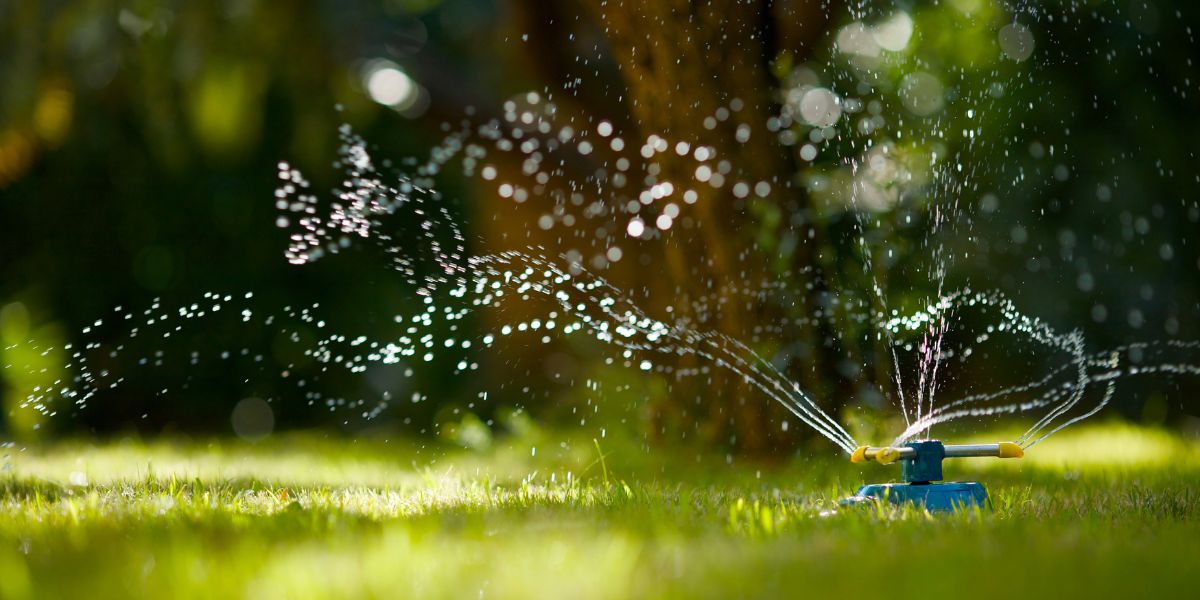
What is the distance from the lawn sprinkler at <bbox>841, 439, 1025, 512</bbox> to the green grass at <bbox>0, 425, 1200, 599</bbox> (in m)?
0.11

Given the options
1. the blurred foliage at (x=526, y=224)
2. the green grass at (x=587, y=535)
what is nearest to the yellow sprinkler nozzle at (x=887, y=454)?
the green grass at (x=587, y=535)

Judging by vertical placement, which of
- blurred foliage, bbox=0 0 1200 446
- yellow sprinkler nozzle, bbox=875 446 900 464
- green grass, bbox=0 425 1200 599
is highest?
blurred foliage, bbox=0 0 1200 446

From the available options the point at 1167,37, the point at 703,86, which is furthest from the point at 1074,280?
the point at 703,86

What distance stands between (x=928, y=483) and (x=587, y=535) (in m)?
1.09

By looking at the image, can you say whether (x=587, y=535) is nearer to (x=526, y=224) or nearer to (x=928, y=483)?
(x=928, y=483)

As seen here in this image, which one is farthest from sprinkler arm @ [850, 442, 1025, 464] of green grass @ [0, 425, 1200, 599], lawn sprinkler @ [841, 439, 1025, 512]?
green grass @ [0, 425, 1200, 599]

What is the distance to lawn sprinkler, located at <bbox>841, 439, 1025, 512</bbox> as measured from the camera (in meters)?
2.84

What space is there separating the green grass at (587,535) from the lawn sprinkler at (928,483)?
113 mm

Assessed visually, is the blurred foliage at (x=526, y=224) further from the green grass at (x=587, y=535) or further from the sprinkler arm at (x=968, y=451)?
the sprinkler arm at (x=968, y=451)

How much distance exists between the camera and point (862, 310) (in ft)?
17.9

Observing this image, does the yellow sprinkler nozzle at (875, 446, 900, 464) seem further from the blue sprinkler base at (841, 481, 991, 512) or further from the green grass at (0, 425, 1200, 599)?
the green grass at (0, 425, 1200, 599)

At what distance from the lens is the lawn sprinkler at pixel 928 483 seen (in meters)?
2.84

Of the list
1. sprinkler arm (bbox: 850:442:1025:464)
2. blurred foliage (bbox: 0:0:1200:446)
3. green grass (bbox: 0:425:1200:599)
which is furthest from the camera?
blurred foliage (bbox: 0:0:1200:446)

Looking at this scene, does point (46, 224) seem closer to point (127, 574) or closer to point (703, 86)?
point (703, 86)
